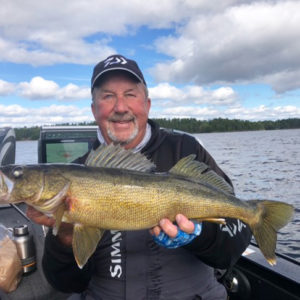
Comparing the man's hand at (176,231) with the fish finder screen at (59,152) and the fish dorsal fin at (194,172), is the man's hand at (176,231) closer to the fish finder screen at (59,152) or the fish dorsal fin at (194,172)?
the fish dorsal fin at (194,172)

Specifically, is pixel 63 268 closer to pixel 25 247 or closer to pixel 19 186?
pixel 19 186

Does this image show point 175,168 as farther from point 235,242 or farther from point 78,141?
point 78,141

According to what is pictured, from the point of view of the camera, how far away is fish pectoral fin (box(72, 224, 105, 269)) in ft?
9.09

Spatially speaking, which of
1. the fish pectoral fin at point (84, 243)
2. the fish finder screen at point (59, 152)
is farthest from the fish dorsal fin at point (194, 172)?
the fish finder screen at point (59, 152)

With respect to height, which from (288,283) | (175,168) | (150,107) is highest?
(150,107)

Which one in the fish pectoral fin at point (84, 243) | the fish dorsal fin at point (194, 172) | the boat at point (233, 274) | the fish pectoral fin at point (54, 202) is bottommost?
the boat at point (233, 274)

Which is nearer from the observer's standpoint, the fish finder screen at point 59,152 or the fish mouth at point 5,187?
the fish mouth at point 5,187

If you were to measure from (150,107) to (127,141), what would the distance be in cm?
63

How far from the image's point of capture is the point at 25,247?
14.1 ft

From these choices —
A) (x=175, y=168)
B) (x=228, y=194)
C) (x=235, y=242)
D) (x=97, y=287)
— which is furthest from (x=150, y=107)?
(x=97, y=287)

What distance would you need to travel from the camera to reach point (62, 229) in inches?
119

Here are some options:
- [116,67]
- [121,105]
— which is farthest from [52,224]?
[116,67]

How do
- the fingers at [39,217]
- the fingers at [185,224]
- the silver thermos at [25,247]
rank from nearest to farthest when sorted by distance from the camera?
1. the fingers at [185,224]
2. the fingers at [39,217]
3. the silver thermos at [25,247]

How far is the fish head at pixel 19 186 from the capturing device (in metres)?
2.73
